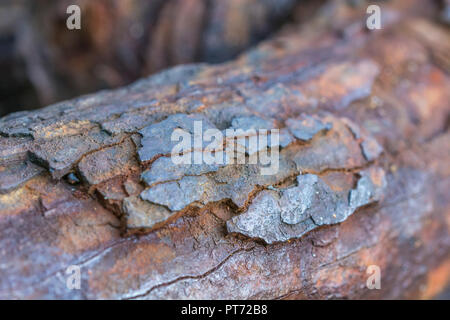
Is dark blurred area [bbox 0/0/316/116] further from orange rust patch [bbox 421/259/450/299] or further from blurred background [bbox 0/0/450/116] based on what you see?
orange rust patch [bbox 421/259/450/299]

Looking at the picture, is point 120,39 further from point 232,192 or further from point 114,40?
point 232,192

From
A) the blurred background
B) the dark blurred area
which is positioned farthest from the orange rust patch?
the dark blurred area

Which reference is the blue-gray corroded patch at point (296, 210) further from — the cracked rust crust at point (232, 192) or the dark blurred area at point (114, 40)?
the dark blurred area at point (114, 40)

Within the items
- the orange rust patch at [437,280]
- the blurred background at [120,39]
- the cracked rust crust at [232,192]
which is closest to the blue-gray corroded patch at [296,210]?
the cracked rust crust at [232,192]

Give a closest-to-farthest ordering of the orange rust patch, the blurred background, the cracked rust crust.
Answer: the cracked rust crust
the orange rust patch
the blurred background

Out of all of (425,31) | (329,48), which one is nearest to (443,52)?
(425,31)

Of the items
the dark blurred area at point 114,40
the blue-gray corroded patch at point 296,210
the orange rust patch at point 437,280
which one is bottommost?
the orange rust patch at point 437,280
